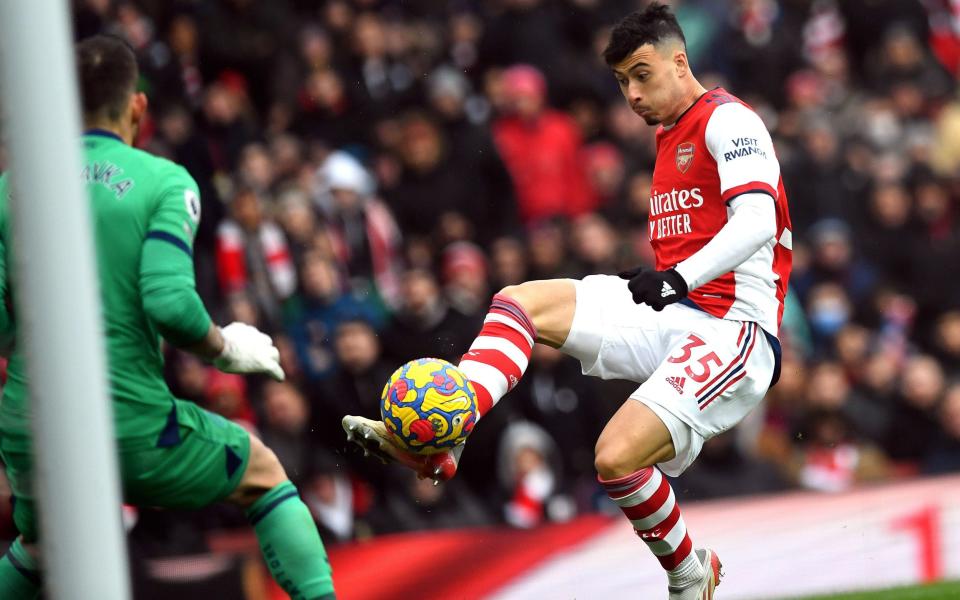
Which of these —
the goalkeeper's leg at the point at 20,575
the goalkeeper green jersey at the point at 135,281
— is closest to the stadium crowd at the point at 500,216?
the goalkeeper's leg at the point at 20,575

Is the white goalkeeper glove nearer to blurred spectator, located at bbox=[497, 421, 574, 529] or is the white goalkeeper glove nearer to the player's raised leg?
the player's raised leg

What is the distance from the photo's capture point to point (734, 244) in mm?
4961

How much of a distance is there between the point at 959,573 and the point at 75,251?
7.30 m

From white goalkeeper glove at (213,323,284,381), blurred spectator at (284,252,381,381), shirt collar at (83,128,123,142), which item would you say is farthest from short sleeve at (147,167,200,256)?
blurred spectator at (284,252,381,381)

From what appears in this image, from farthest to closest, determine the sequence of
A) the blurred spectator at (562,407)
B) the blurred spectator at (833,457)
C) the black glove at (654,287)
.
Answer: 1. the blurred spectator at (833,457)
2. the blurred spectator at (562,407)
3. the black glove at (654,287)

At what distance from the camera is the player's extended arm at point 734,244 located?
16.2 feet

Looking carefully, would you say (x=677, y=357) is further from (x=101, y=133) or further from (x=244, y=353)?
(x=101, y=133)

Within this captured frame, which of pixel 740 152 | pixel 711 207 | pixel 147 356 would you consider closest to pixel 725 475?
pixel 711 207

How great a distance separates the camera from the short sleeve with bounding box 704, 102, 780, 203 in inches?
200

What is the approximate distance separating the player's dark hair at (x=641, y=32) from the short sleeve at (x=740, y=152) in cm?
38

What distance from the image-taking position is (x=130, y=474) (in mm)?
4648

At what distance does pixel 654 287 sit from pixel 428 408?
0.90 m

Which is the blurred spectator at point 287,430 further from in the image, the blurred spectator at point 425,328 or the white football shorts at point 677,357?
the white football shorts at point 677,357

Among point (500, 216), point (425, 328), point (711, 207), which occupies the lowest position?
point (425, 328)
